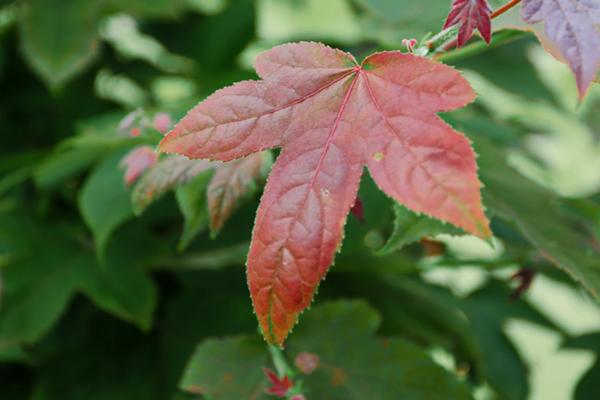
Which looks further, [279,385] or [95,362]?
[95,362]

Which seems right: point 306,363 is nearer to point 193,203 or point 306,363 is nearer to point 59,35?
point 193,203

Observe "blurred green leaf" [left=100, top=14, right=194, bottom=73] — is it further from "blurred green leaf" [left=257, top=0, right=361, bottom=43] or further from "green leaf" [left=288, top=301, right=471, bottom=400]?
"blurred green leaf" [left=257, top=0, right=361, bottom=43]

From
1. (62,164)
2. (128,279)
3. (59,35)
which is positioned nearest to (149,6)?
(59,35)

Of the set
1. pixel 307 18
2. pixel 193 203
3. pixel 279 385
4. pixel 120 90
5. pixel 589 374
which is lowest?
pixel 307 18

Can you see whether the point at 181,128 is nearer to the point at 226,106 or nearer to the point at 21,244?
the point at 226,106

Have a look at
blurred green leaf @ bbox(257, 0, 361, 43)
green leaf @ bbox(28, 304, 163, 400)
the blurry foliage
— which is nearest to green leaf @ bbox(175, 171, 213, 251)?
the blurry foliage

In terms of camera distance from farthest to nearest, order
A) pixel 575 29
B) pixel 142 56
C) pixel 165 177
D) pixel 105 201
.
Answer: pixel 142 56, pixel 105 201, pixel 165 177, pixel 575 29
